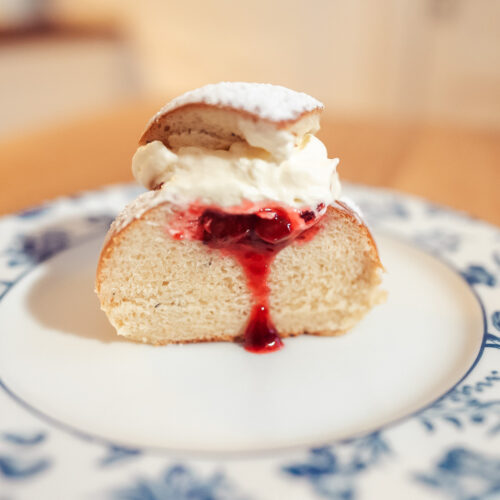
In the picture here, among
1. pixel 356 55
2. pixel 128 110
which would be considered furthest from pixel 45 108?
pixel 356 55

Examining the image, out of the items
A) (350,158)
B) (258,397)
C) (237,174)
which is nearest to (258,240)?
(237,174)

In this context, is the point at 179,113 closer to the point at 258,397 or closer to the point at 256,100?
the point at 256,100

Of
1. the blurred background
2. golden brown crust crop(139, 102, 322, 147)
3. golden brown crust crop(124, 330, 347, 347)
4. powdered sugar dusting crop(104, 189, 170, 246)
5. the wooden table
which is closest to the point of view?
golden brown crust crop(139, 102, 322, 147)

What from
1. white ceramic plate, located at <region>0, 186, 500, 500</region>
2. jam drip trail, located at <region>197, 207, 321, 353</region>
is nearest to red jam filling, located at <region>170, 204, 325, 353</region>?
jam drip trail, located at <region>197, 207, 321, 353</region>

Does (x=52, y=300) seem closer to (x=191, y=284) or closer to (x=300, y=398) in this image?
(x=191, y=284)

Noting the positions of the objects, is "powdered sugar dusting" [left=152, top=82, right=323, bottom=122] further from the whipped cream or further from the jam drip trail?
the jam drip trail
